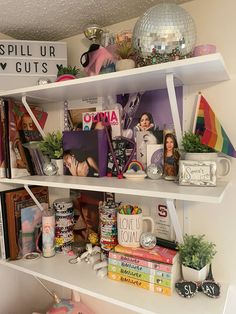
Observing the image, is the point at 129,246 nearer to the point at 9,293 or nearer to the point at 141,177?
the point at 141,177

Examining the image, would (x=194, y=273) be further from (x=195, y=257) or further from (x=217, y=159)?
(x=217, y=159)

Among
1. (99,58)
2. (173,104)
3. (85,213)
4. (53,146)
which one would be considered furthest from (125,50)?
(85,213)

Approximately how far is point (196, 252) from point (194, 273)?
63mm

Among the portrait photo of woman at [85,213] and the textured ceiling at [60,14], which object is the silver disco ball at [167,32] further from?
the portrait photo of woman at [85,213]

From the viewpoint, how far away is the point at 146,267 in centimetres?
80

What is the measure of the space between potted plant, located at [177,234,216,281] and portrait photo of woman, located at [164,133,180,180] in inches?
8.7

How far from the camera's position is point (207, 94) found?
850 millimetres

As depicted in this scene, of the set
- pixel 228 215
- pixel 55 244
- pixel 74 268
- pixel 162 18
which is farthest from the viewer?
pixel 55 244

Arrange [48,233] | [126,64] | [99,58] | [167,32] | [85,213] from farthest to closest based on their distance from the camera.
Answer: [85,213] < [48,233] < [99,58] < [126,64] < [167,32]

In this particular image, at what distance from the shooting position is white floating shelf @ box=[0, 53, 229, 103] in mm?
650

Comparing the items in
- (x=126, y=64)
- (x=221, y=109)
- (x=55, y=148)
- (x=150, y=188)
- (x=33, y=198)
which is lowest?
(x=33, y=198)

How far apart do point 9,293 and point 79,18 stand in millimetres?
1258

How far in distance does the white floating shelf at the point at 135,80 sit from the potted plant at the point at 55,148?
7.1 inches

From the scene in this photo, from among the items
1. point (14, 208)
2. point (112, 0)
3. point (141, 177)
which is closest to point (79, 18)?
point (112, 0)
